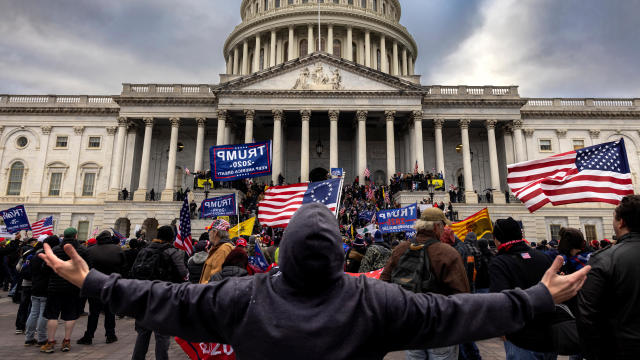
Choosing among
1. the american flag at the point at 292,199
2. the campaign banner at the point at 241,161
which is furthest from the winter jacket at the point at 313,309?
the campaign banner at the point at 241,161

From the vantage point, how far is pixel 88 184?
37.2m

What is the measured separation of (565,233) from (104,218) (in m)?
34.7

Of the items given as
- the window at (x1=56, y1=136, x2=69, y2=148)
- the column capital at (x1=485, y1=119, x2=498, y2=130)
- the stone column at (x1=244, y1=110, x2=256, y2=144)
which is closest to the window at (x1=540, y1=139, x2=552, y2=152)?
the column capital at (x1=485, y1=119, x2=498, y2=130)

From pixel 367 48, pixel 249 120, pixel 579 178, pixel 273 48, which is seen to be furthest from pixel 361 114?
pixel 579 178

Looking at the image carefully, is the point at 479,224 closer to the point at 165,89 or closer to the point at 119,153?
the point at 165,89

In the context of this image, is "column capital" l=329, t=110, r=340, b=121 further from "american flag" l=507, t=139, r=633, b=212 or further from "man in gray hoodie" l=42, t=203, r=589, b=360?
"man in gray hoodie" l=42, t=203, r=589, b=360

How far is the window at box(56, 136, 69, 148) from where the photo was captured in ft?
125

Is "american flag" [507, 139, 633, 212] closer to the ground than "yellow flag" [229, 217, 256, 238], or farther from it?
farther from it

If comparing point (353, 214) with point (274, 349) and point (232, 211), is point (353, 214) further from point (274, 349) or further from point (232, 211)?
point (274, 349)

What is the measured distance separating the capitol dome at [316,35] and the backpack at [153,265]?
4508 centimetres

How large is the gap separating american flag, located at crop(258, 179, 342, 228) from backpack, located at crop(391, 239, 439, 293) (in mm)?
4311

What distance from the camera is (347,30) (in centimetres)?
Answer: 5072

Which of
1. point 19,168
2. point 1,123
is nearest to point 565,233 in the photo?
point 19,168

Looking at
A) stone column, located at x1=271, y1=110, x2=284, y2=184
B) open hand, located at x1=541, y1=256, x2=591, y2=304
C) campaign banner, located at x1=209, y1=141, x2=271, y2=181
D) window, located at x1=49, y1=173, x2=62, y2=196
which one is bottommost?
open hand, located at x1=541, y1=256, x2=591, y2=304
